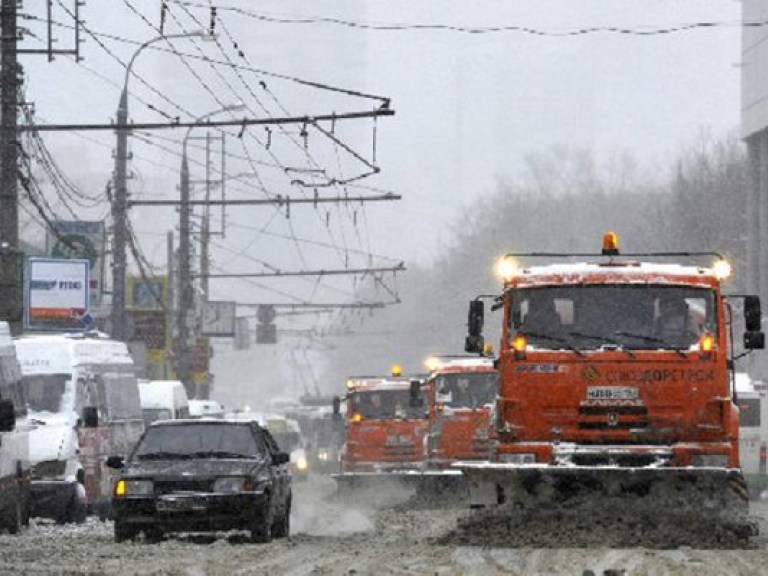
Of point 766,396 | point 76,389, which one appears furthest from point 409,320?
point 76,389

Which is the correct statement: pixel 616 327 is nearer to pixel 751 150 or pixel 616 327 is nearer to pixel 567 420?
pixel 567 420

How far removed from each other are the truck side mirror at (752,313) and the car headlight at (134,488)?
20.9 feet

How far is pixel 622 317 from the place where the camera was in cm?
2453

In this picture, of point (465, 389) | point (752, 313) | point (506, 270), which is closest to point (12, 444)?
point (506, 270)

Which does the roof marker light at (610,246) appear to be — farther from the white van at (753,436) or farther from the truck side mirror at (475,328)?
the white van at (753,436)

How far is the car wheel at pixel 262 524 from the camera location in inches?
1022

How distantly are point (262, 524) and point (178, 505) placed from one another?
89cm

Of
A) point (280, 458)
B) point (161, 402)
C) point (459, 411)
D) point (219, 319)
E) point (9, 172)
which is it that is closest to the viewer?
point (280, 458)

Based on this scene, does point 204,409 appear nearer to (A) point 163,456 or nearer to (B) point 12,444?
(B) point 12,444

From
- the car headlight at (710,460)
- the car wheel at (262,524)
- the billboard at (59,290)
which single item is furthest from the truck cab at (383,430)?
the car headlight at (710,460)

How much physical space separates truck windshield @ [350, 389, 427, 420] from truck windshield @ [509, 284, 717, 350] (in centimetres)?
2009

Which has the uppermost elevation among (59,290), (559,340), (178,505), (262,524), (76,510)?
(59,290)

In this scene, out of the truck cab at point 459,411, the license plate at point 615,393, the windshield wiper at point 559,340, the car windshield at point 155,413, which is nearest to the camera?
the license plate at point 615,393

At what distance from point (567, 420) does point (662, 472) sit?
130 cm
